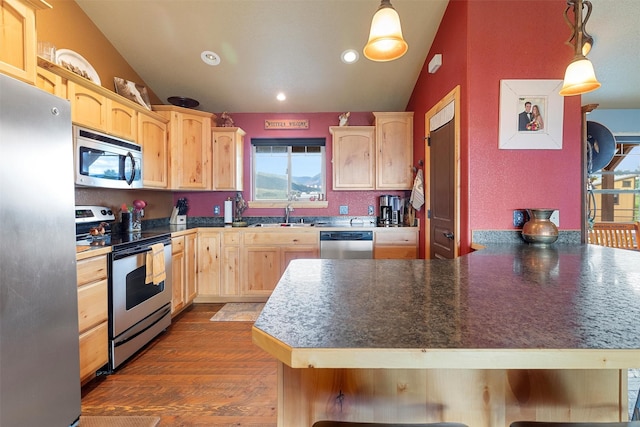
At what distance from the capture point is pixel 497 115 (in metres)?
2.10

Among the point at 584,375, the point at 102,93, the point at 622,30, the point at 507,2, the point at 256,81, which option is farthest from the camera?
the point at 256,81

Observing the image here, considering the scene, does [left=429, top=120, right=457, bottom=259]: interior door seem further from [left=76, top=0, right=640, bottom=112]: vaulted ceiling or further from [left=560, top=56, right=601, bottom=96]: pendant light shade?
[left=76, top=0, right=640, bottom=112]: vaulted ceiling

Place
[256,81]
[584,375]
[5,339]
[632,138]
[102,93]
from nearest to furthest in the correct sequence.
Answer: [584,375], [5,339], [102,93], [256,81], [632,138]

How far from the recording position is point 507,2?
2.04 meters

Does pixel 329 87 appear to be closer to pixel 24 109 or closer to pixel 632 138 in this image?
pixel 24 109

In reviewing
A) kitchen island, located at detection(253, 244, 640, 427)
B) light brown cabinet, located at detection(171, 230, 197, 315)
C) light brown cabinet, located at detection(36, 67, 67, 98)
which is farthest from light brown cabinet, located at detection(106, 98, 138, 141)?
kitchen island, located at detection(253, 244, 640, 427)

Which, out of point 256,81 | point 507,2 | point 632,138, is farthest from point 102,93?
point 632,138

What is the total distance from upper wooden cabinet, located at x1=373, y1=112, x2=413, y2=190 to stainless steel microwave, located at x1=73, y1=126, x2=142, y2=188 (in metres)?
2.66

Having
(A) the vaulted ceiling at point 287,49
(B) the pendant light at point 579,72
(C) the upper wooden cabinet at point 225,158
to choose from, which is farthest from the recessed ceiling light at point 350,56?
(B) the pendant light at point 579,72

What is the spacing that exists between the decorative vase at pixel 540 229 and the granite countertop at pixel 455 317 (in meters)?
0.61

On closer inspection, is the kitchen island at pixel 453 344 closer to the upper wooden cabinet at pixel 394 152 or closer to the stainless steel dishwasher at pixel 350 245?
the stainless steel dishwasher at pixel 350 245

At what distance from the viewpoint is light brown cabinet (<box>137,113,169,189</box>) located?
2955 mm

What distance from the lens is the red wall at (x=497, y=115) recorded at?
2.06 m

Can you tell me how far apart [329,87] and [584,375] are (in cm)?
342
